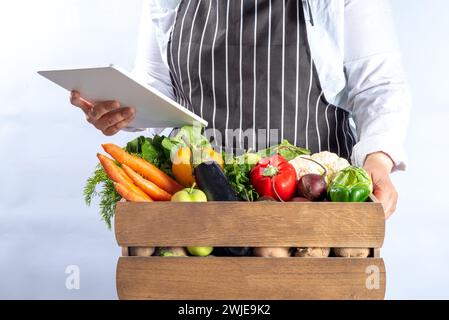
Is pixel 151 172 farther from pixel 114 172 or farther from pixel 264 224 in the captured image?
pixel 264 224

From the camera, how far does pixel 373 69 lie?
2.14 metres

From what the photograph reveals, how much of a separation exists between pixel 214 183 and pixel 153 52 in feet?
3.43

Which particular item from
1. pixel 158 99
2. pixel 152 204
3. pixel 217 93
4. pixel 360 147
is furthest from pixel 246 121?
pixel 152 204

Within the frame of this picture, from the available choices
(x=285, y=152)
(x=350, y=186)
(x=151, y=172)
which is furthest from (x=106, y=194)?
(x=350, y=186)

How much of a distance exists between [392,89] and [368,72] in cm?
Answer: 9

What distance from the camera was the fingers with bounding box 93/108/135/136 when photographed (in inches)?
77.6

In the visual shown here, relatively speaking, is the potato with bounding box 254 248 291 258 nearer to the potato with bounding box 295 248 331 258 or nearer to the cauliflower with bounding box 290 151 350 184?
the potato with bounding box 295 248 331 258

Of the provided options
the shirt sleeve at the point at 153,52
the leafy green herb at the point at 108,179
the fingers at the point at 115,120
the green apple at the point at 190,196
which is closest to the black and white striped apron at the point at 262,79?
the shirt sleeve at the point at 153,52

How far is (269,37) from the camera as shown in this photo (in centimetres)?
220

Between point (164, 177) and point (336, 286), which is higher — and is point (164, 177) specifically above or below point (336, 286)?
above

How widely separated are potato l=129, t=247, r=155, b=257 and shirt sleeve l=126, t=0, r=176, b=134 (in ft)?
3.30

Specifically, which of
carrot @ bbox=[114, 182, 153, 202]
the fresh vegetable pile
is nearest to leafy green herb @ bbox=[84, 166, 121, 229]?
the fresh vegetable pile

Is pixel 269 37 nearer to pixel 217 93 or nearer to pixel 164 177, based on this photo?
pixel 217 93

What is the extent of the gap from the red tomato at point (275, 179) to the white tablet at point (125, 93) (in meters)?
0.24
